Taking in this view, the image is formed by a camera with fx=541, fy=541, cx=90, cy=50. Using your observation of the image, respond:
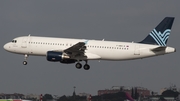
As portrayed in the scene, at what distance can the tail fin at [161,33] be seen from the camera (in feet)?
293

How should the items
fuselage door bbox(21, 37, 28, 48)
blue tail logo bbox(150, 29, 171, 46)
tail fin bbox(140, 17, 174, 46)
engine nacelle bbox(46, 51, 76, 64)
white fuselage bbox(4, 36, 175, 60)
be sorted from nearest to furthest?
engine nacelle bbox(46, 51, 76, 64) < white fuselage bbox(4, 36, 175, 60) < fuselage door bbox(21, 37, 28, 48) < tail fin bbox(140, 17, 174, 46) < blue tail logo bbox(150, 29, 171, 46)

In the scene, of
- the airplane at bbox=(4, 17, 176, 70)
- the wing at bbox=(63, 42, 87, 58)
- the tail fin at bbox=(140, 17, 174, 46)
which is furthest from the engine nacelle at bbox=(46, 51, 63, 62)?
the tail fin at bbox=(140, 17, 174, 46)

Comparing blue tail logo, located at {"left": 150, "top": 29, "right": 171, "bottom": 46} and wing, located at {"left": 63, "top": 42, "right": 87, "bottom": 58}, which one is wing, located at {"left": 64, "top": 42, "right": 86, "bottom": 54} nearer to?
wing, located at {"left": 63, "top": 42, "right": 87, "bottom": 58}

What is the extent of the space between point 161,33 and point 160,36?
800 mm

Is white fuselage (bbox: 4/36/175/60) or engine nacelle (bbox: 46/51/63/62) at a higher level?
white fuselage (bbox: 4/36/175/60)

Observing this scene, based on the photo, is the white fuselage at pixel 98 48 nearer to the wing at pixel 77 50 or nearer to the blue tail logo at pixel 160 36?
the wing at pixel 77 50

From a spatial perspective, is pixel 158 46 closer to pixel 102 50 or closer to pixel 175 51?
pixel 175 51

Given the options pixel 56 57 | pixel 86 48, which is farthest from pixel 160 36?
pixel 56 57

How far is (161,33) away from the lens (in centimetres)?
9031

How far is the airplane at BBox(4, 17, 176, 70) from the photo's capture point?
85.9 metres

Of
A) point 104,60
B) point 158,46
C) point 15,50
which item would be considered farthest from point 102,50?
point 15,50

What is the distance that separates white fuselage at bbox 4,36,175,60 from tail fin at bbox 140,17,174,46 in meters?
2.67

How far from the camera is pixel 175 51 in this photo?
85.6m

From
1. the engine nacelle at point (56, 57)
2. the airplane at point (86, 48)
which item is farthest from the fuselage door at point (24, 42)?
the engine nacelle at point (56, 57)
